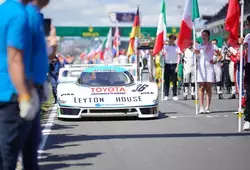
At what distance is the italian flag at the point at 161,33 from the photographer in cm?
1925

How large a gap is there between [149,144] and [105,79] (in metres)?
4.71

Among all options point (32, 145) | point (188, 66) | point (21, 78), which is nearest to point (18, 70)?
point (21, 78)

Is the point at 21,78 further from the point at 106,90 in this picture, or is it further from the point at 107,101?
the point at 106,90

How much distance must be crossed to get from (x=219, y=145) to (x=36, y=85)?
4.90m

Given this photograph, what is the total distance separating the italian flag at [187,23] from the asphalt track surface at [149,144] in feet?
7.31

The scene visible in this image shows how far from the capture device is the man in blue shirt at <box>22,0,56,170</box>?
4.05 meters

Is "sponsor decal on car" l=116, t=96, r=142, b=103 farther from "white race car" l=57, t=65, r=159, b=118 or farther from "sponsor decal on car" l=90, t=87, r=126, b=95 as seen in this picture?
"sponsor decal on car" l=90, t=87, r=126, b=95

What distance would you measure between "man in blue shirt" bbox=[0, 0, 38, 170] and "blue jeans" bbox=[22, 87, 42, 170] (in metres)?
0.33

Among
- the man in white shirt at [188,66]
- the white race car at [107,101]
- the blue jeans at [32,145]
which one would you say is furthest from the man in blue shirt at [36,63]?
the man in white shirt at [188,66]

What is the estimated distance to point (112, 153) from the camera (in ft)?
26.3

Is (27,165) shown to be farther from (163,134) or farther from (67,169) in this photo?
(163,134)

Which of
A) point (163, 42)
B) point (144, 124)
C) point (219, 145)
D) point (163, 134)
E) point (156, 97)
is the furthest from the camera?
point (163, 42)

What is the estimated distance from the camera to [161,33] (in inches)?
766

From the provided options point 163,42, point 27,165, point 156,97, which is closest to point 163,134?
point 156,97
